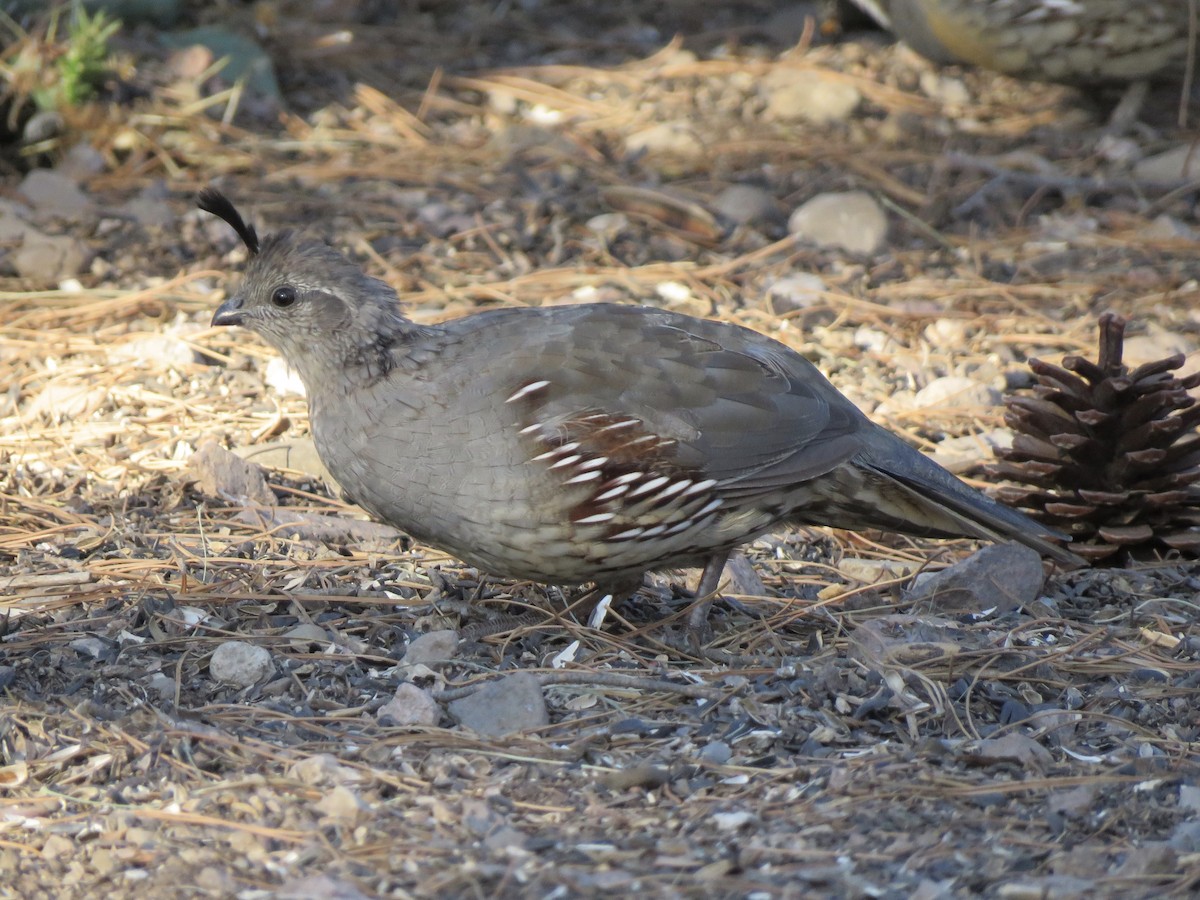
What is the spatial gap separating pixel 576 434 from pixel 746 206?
397 centimetres

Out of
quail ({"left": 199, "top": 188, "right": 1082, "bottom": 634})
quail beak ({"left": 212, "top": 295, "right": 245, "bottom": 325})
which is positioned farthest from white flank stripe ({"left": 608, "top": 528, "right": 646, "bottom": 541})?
quail beak ({"left": 212, "top": 295, "right": 245, "bottom": 325})

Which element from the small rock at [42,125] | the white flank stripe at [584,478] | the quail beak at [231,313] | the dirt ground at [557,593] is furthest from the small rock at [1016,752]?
the small rock at [42,125]

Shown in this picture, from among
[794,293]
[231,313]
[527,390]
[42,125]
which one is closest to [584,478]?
[527,390]

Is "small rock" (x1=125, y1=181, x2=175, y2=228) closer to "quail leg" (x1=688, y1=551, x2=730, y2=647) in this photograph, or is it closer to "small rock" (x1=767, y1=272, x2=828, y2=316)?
"small rock" (x1=767, y1=272, x2=828, y2=316)

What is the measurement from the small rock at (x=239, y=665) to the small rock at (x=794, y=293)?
353 centimetres

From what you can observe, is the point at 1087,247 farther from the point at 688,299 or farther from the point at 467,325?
the point at 467,325

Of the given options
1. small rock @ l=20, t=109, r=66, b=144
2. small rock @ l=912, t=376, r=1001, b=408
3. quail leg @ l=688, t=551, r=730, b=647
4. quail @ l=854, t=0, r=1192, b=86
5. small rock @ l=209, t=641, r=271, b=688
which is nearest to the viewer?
small rock @ l=209, t=641, r=271, b=688

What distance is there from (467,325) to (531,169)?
401 centimetres

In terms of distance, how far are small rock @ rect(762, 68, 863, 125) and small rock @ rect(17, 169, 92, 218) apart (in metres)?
4.21

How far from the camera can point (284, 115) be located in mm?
9141

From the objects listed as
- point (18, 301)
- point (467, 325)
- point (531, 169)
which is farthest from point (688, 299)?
point (18, 301)

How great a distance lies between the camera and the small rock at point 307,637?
4.34 meters

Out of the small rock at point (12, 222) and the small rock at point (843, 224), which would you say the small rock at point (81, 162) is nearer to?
the small rock at point (12, 222)

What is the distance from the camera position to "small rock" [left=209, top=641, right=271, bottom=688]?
4.13 meters
